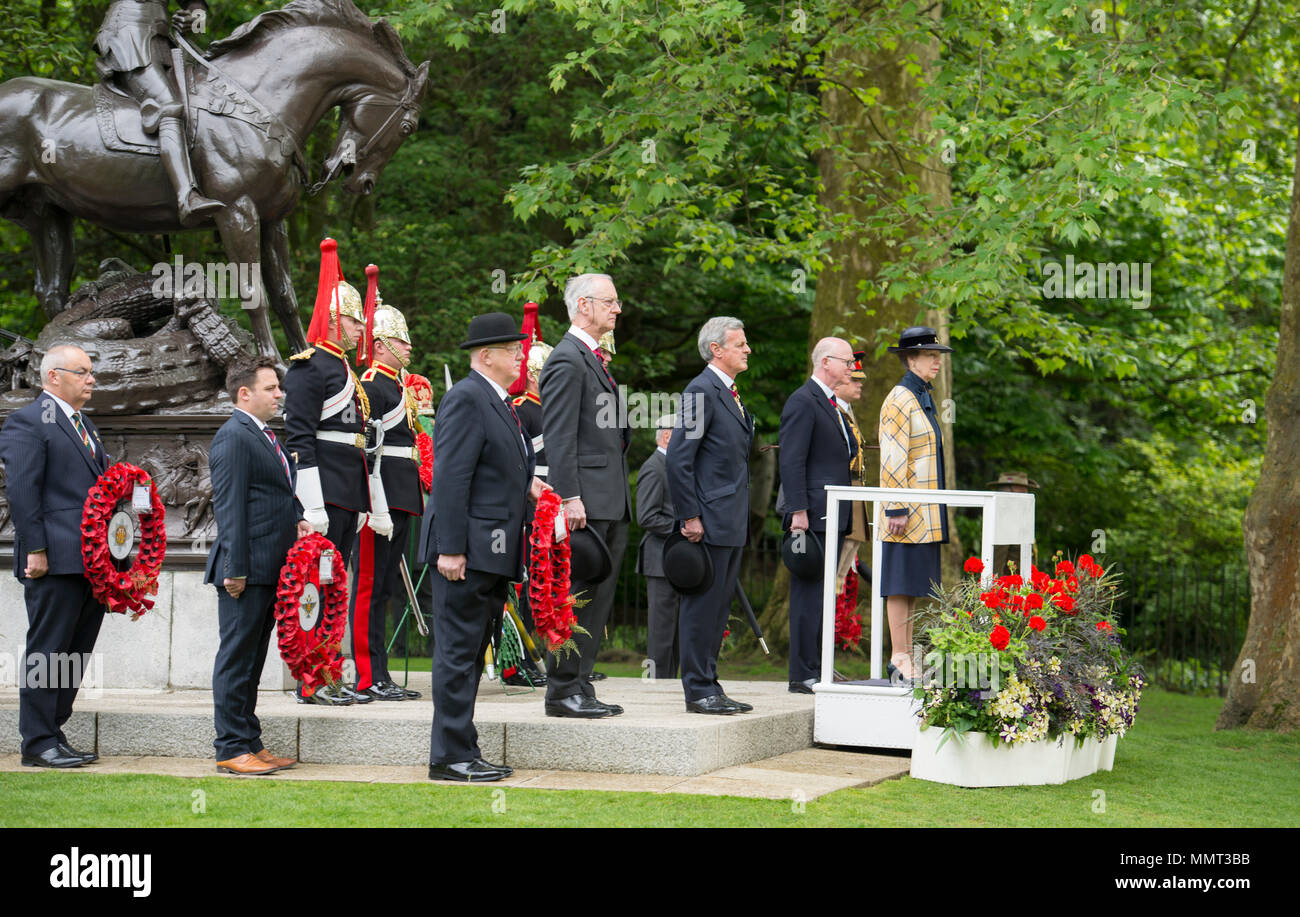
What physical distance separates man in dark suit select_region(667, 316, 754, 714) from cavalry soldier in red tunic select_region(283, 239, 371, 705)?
189 cm

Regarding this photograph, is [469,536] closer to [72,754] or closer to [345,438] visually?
[345,438]

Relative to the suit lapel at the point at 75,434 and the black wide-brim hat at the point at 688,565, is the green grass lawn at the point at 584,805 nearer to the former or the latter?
the black wide-brim hat at the point at 688,565

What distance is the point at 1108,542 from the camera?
19.2m

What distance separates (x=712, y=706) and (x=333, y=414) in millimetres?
2752

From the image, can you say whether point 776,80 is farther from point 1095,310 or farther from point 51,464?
point 51,464

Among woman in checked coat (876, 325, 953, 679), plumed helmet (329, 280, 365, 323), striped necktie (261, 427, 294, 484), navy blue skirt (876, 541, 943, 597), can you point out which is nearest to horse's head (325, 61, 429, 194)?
plumed helmet (329, 280, 365, 323)

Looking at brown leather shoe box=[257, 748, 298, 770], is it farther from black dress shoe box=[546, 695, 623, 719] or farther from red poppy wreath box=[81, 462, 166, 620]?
black dress shoe box=[546, 695, 623, 719]

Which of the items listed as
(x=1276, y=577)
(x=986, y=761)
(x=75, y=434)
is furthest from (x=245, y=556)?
(x=1276, y=577)

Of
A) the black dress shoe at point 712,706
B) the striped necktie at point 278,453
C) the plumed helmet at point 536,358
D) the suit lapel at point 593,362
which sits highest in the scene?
the plumed helmet at point 536,358

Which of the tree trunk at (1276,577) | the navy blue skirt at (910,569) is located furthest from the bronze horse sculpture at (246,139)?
the tree trunk at (1276,577)

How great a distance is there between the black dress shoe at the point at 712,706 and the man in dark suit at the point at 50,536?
3.23 metres

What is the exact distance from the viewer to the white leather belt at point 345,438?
8539mm

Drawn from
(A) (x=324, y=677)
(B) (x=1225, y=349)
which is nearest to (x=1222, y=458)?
(B) (x=1225, y=349)

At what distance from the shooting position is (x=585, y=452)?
25.5ft
